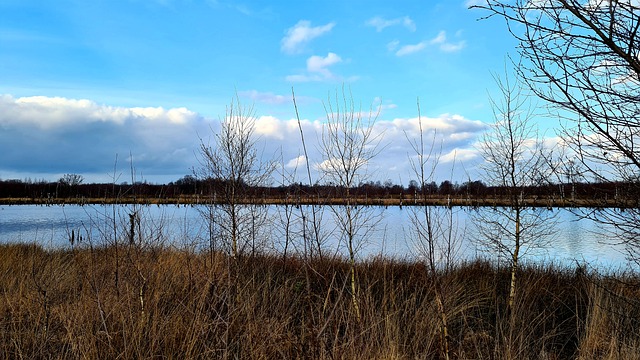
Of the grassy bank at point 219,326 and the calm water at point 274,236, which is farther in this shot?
the calm water at point 274,236

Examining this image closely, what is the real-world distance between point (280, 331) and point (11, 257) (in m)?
8.05

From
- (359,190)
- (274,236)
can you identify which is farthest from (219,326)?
(274,236)

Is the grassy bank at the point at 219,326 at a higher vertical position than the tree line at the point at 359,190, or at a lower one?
lower

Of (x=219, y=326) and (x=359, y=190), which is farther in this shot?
(x=359, y=190)

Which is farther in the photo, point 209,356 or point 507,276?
point 507,276

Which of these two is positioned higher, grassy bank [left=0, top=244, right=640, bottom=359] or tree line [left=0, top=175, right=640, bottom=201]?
tree line [left=0, top=175, right=640, bottom=201]

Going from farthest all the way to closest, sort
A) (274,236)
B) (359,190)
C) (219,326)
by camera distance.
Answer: (274,236), (359,190), (219,326)

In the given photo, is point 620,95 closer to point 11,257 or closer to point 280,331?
point 280,331

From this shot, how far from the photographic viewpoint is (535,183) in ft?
23.0

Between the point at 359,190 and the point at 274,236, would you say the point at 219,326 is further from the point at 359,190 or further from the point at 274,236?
the point at 274,236

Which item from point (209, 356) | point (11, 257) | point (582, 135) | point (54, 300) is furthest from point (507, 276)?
point (11, 257)

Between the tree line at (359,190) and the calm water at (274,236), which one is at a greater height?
the tree line at (359,190)

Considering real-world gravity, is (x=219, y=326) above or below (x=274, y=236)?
below

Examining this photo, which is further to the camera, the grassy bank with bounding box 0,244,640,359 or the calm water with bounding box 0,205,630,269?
the calm water with bounding box 0,205,630,269
